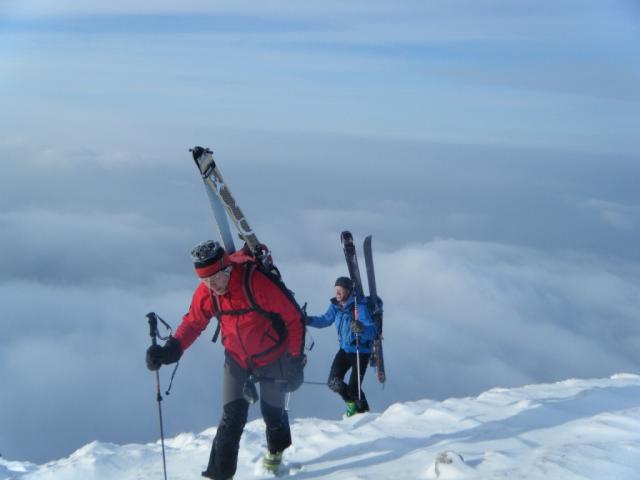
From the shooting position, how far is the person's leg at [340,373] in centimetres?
782

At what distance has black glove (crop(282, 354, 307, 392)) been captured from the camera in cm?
482

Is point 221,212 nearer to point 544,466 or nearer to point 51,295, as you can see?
point 544,466

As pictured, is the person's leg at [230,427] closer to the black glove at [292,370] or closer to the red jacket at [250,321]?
the red jacket at [250,321]

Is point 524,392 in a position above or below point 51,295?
below

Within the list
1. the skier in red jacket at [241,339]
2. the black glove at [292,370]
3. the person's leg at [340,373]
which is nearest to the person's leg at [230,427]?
the skier in red jacket at [241,339]

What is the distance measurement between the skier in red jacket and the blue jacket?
2.71 metres

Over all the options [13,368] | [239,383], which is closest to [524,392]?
[239,383]

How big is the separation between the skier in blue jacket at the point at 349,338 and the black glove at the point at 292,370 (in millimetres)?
2578

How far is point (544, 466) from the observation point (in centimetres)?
377

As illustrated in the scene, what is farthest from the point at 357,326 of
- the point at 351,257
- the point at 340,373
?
the point at 351,257

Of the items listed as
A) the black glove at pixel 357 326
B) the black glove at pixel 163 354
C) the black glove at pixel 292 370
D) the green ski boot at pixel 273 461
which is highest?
the black glove at pixel 357 326

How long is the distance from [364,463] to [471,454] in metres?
1.08

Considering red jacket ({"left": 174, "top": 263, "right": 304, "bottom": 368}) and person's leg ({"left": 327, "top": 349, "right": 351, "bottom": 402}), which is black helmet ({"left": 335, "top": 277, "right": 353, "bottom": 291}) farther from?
red jacket ({"left": 174, "top": 263, "right": 304, "bottom": 368})

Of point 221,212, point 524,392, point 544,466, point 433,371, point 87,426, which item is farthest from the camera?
point 433,371
